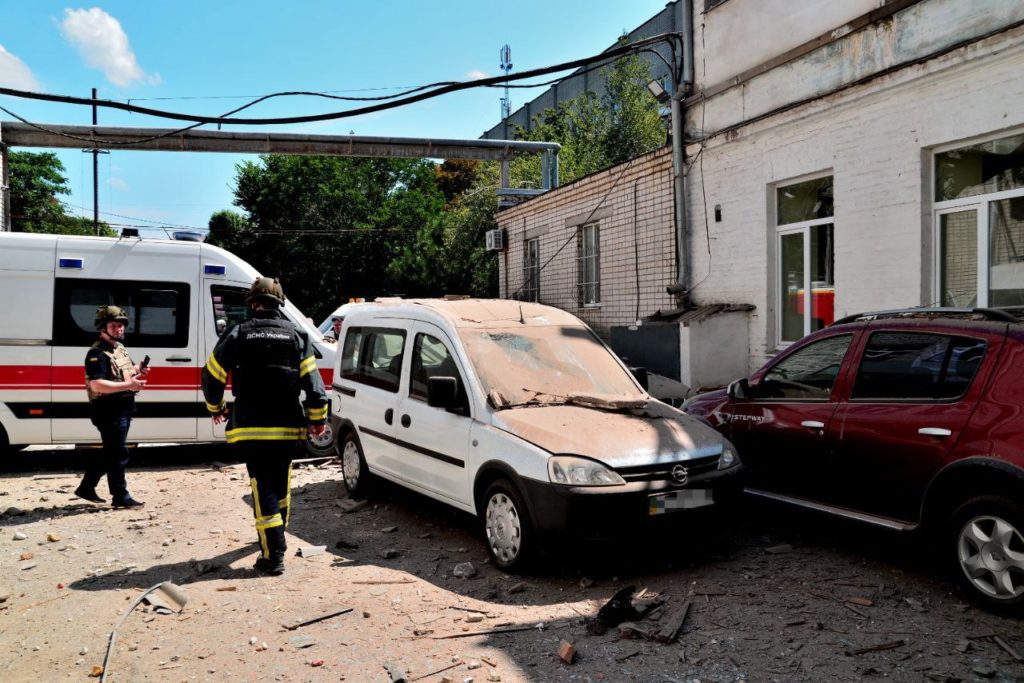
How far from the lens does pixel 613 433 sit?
4926 millimetres

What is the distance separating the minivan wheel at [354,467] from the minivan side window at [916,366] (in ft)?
13.6

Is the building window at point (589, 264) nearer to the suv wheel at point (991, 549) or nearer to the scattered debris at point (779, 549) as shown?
the scattered debris at point (779, 549)

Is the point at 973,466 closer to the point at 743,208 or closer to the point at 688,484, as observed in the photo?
the point at 688,484

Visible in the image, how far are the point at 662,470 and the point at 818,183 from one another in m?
5.52

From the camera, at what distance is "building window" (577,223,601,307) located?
13093 mm

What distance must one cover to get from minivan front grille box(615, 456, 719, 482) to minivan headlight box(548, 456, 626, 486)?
0.07m

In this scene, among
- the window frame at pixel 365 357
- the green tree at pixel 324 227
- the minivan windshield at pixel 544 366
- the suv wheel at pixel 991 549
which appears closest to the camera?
the suv wheel at pixel 991 549

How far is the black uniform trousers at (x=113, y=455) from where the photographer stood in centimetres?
671

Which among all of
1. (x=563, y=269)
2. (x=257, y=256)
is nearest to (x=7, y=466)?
(x=563, y=269)

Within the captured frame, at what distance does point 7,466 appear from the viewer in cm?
891

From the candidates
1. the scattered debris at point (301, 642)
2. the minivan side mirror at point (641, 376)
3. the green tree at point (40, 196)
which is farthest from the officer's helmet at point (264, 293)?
the green tree at point (40, 196)

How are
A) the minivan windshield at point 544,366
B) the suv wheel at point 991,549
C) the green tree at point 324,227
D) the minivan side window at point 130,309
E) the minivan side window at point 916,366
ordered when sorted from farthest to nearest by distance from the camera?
the green tree at point 324,227 < the minivan side window at point 130,309 < the minivan windshield at point 544,366 < the minivan side window at point 916,366 < the suv wheel at point 991,549

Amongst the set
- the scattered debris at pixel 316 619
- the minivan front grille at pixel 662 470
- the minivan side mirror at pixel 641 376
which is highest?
the minivan side mirror at pixel 641 376

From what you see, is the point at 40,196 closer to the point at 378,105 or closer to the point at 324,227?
the point at 324,227
